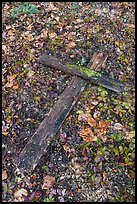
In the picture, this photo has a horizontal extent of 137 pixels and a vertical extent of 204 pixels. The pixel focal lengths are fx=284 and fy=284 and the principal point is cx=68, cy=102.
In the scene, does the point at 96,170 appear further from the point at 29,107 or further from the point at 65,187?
the point at 29,107

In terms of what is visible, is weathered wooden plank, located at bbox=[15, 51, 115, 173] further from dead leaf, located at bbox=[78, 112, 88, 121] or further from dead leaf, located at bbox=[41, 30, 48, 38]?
dead leaf, located at bbox=[41, 30, 48, 38]

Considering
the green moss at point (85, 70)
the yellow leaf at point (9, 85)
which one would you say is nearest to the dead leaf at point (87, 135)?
the green moss at point (85, 70)

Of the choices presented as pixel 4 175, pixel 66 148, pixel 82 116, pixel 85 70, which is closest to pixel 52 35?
pixel 85 70

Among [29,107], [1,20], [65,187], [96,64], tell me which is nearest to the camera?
[65,187]

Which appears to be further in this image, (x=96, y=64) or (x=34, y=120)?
(x=96, y=64)

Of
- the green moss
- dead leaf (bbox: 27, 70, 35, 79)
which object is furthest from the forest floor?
the green moss

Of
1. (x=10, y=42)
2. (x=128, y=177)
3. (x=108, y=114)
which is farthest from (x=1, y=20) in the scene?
(x=128, y=177)
